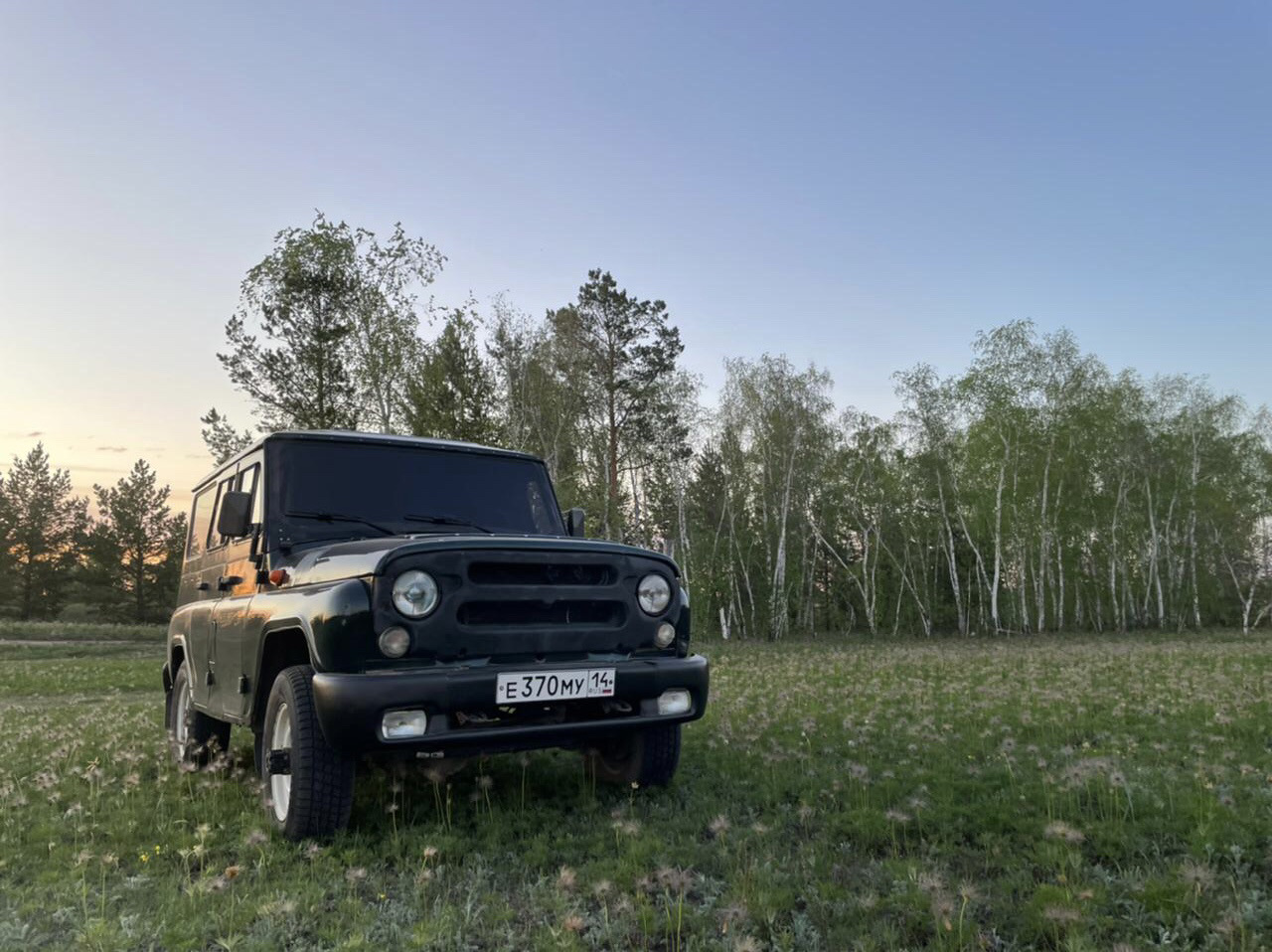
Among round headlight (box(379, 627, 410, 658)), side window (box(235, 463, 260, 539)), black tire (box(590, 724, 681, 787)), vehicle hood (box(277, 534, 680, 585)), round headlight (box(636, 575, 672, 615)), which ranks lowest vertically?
black tire (box(590, 724, 681, 787))

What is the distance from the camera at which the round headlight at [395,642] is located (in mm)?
4375

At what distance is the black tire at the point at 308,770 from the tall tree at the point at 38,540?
75520 mm

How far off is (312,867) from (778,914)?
7.72 feet

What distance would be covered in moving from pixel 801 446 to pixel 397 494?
3740 cm

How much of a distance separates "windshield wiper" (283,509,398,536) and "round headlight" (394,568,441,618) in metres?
1.28

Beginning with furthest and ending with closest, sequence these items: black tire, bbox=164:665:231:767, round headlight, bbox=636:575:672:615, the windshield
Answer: black tire, bbox=164:665:231:767 < the windshield < round headlight, bbox=636:575:672:615

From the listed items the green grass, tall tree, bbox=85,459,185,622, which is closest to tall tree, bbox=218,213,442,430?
the green grass

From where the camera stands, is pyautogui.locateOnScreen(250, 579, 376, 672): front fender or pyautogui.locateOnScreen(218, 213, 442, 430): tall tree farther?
pyautogui.locateOnScreen(218, 213, 442, 430): tall tree

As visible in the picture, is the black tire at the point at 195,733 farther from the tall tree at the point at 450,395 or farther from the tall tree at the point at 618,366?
the tall tree at the point at 618,366

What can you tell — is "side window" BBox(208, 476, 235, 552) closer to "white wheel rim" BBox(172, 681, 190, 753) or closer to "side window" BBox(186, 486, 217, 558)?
"side window" BBox(186, 486, 217, 558)

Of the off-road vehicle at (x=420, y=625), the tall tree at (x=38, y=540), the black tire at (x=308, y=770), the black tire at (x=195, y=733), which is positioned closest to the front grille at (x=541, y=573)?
the off-road vehicle at (x=420, y=625)

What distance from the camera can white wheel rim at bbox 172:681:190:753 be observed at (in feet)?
24.2

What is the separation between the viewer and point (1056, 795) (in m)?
5.11

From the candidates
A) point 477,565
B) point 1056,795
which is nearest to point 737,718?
point 1056,795
